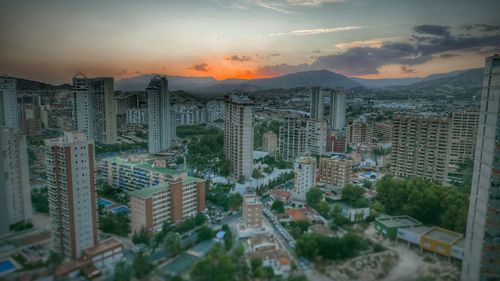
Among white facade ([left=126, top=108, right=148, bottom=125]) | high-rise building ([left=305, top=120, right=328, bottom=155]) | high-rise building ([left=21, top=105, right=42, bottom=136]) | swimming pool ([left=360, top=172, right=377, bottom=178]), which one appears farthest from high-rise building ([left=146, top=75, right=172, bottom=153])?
swimming pool ([left=360, top=172, right=377, bottom=178])

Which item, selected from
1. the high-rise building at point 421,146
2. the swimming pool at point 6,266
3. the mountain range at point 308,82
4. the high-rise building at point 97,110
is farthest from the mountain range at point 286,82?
the swimming pool at point 6,266

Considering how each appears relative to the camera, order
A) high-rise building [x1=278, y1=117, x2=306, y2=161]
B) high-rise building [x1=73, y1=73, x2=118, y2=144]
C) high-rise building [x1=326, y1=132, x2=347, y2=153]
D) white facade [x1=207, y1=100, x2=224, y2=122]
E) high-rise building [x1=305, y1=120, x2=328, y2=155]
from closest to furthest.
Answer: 1. high-rise building [x1=73, y1=73, x2=118, y2=144]
2. high-rise building [x1=278, y1=117, x2=306, y2=161]
3. high-rise building [x1=305, y1=120, x2=328, y2=155]
4. high-rise building [x1=326, y1=132, x2=347, y2=153]
5. white facade [x1=207, y1=100, x2=224, y2=122]

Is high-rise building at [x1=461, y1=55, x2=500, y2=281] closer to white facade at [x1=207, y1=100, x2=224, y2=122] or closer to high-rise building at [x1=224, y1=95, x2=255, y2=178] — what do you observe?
high-rise building at [x1=224, y1=95, x2=255, y2=178]

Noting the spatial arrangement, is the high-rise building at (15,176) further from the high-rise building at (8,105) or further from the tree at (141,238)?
the tree at (141,238)

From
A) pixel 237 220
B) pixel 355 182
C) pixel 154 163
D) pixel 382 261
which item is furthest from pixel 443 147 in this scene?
pixel 154 163

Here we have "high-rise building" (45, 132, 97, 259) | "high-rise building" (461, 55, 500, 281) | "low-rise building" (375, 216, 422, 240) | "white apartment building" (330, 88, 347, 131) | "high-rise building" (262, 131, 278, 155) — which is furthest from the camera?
"white apartment building" (330, 88, 347, 131)

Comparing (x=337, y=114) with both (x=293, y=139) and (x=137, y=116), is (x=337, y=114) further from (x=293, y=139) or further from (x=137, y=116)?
(x=137, y=116)
